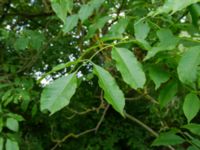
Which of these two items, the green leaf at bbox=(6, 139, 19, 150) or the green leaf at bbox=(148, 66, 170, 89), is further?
the green leaf at bbox=(6, 139, 19, 150)

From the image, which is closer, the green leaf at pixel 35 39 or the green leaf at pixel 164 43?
the green leaf at pixel 164 43

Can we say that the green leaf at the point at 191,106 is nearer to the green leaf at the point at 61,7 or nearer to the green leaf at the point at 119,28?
the green leaf at the point at 119,28

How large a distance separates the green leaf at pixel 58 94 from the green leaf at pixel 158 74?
0.21m

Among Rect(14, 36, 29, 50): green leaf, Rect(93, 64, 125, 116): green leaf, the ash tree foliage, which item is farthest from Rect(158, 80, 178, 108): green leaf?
Rect(14, 36, 29, 50): green leaf

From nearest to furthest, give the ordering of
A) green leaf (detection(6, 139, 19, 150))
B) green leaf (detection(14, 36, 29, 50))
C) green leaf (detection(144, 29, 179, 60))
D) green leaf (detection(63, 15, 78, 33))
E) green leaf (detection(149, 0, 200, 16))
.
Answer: green leaf (detection(149, 0, 200, 16)) < green leaf (detection(144, 29, 179, 60)) < green leaf (detection(63, 15, 78, 33)) < green leaf (detection(6, 139, 19, 150)) < green leaf (detection(14, 36, 29, 50))

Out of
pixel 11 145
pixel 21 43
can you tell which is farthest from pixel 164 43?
pixel 21 43

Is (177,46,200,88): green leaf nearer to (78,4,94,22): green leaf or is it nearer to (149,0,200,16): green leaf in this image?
(149,0,200,16): green leaf

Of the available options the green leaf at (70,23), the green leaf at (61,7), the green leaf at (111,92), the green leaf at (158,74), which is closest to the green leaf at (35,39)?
the green leaf at (70,23)

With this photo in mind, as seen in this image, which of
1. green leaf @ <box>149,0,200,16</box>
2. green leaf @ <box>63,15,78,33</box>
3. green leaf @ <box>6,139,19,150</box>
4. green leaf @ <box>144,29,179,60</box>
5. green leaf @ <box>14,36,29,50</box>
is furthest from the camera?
green leaf @ <box>14,36,29,50</box>

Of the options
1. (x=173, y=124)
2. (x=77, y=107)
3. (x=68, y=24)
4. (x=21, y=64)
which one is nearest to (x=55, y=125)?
(x=77, y=107)

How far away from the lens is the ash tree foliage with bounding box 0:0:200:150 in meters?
0.83

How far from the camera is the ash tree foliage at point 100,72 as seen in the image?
0.83 m

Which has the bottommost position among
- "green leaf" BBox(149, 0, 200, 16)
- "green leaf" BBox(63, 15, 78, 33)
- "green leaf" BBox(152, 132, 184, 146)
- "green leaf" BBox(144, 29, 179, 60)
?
"green leaf" BBox(152, 132, 184, 146)

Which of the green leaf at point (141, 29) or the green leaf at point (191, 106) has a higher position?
the green leaf at point (141, 29)
